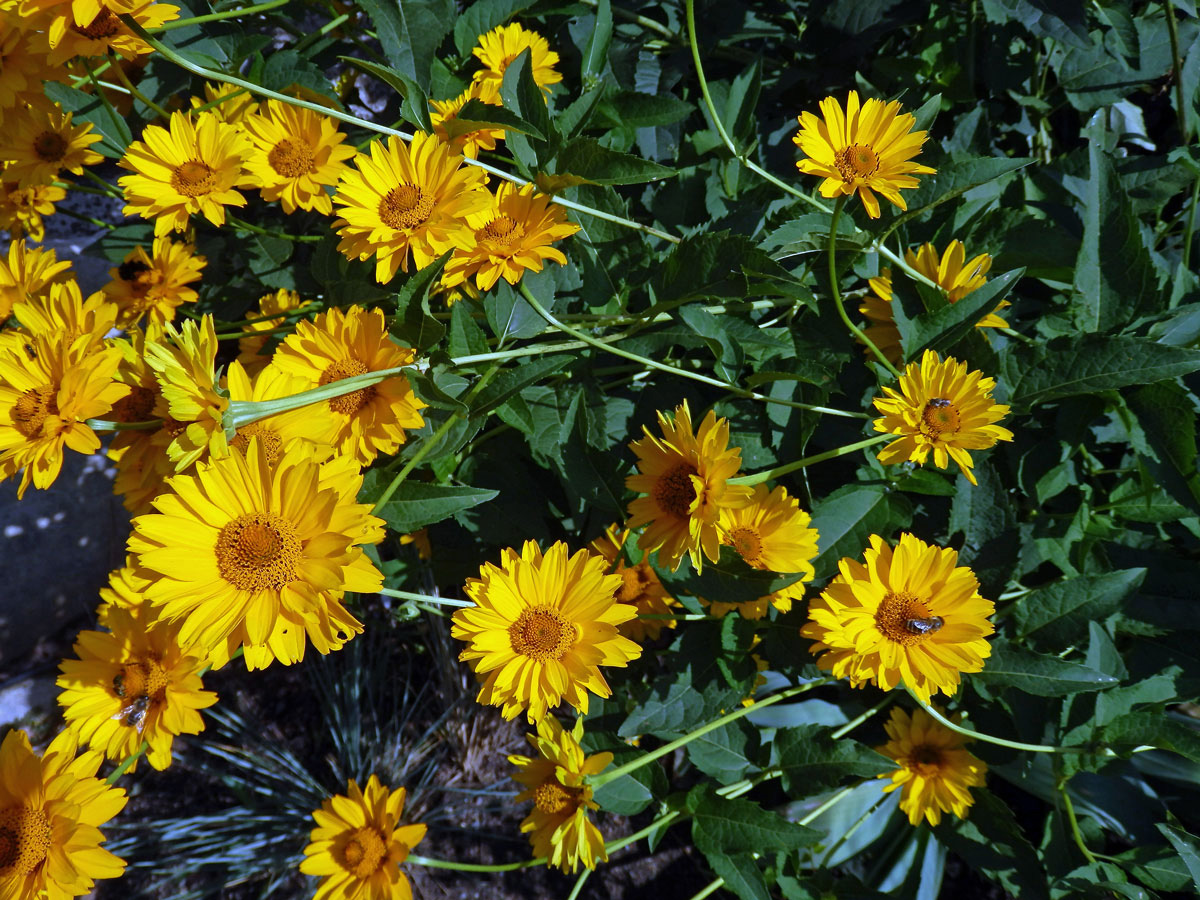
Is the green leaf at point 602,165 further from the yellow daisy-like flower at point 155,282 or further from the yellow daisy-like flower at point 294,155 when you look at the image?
the yellow daisy-like flower at point 155,282

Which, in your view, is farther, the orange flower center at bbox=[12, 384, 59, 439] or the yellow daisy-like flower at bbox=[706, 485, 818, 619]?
the yellow daisy-like flower at bbox=[706, 485, 818, 619]

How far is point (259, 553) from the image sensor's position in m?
1.00

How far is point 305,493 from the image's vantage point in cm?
96

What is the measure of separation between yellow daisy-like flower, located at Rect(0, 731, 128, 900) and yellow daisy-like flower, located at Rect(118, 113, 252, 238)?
93 centimetres

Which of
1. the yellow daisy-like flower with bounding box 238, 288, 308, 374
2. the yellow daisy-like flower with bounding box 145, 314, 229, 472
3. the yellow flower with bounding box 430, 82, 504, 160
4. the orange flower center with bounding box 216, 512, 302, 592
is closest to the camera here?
the yellow daisy-like flower with bounding box 145, 314, 229, 472

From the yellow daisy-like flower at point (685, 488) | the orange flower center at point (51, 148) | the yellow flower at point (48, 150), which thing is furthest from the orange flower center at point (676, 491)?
the orange flower center at point (51, 148)

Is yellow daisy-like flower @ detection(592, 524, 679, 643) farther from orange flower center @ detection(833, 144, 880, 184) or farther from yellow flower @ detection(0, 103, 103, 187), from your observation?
yellow flower @ detection(0, 103, 103, 187)

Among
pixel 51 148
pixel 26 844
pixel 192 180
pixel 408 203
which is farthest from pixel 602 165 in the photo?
pixel 26 844

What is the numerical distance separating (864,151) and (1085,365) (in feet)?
1.58

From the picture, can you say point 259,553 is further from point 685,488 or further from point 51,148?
point 51,148

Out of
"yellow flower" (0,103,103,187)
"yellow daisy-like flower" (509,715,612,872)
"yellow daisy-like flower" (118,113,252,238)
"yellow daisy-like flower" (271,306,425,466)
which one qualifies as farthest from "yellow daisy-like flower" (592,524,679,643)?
"yellow flower" (0,103,103,187)

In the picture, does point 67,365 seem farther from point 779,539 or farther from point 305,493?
point 779,539

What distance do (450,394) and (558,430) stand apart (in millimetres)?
233

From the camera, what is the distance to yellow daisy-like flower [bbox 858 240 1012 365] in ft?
4.21
